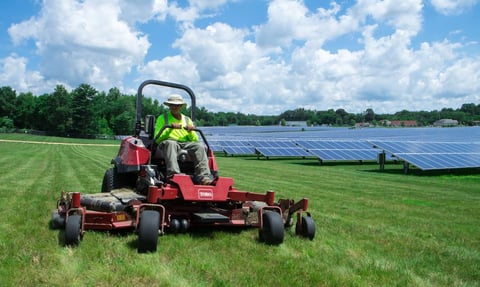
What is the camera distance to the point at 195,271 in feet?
17.4

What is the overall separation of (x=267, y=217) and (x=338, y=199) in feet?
21.2

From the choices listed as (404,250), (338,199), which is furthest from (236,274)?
(338,199)

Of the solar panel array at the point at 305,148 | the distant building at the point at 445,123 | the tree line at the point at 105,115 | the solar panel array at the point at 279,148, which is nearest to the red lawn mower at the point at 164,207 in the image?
the solar panel array at the point at 305,148

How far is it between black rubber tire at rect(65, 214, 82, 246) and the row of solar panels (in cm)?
1982

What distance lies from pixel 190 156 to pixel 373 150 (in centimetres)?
2802

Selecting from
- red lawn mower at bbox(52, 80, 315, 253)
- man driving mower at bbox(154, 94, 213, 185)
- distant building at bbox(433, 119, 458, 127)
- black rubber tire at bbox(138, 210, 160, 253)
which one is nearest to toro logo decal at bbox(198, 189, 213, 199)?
red lawn mower at bbox(52, 80, 315, 253)

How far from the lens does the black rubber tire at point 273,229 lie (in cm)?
669

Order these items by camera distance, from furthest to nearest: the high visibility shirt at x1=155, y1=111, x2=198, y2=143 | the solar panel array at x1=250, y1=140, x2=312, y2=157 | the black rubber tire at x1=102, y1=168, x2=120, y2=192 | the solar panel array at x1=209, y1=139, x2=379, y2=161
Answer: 1. the solar panel array at x1=250, y1=140, x2=312, y2=157
2. the solar panel array at x1=209, y1=139, x2=379, y2=161
3. the black rubber tire at x1=102, y1=168, x2=120, y2=192
4. the high visibility shirt at x1=155, y1=111, x2=198, y2=143

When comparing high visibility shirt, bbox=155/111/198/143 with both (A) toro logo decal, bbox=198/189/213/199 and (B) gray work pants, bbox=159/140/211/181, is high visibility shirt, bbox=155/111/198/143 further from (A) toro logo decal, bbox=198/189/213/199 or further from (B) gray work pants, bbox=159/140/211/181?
(A) toro logo decal, bbox=198/189/213/199

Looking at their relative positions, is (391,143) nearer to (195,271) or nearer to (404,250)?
(404,250)

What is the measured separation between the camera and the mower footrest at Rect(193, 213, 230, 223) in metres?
6.85

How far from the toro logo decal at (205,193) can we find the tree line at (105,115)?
81068 mm

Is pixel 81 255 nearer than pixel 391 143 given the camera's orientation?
Yes

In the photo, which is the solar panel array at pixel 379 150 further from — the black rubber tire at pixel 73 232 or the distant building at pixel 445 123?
the distant building at pixel 445 123
